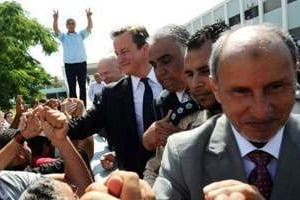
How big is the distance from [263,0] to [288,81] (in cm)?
4393

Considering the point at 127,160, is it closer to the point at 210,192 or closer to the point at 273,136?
the point at 273,136

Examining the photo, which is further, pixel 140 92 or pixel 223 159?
pixel 140 92

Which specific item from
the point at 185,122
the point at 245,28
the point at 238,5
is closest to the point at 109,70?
the point at 185,122

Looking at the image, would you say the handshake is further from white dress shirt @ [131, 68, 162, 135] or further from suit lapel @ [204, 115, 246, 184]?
suit lapel @ [204, 115, 246, 184]

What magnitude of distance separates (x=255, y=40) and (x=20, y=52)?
116 feet

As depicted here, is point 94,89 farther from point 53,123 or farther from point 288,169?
point 288,169

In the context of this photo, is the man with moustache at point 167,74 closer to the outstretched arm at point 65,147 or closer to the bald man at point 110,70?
the outstretched arm at point 65,147

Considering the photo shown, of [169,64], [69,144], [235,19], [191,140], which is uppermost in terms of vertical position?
[235,19]

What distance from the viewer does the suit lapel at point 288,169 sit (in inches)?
50.1

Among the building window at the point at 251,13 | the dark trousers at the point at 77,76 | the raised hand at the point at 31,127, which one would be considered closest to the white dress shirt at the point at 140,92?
the raised hand at the point at 31,127

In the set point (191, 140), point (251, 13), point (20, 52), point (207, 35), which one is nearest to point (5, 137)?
point (207, 35)

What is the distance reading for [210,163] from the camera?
4.45ft

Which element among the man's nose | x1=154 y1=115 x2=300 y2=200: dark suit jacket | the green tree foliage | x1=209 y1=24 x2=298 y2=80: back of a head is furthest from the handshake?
the green tree foliage

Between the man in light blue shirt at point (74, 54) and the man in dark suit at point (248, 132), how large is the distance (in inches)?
202
